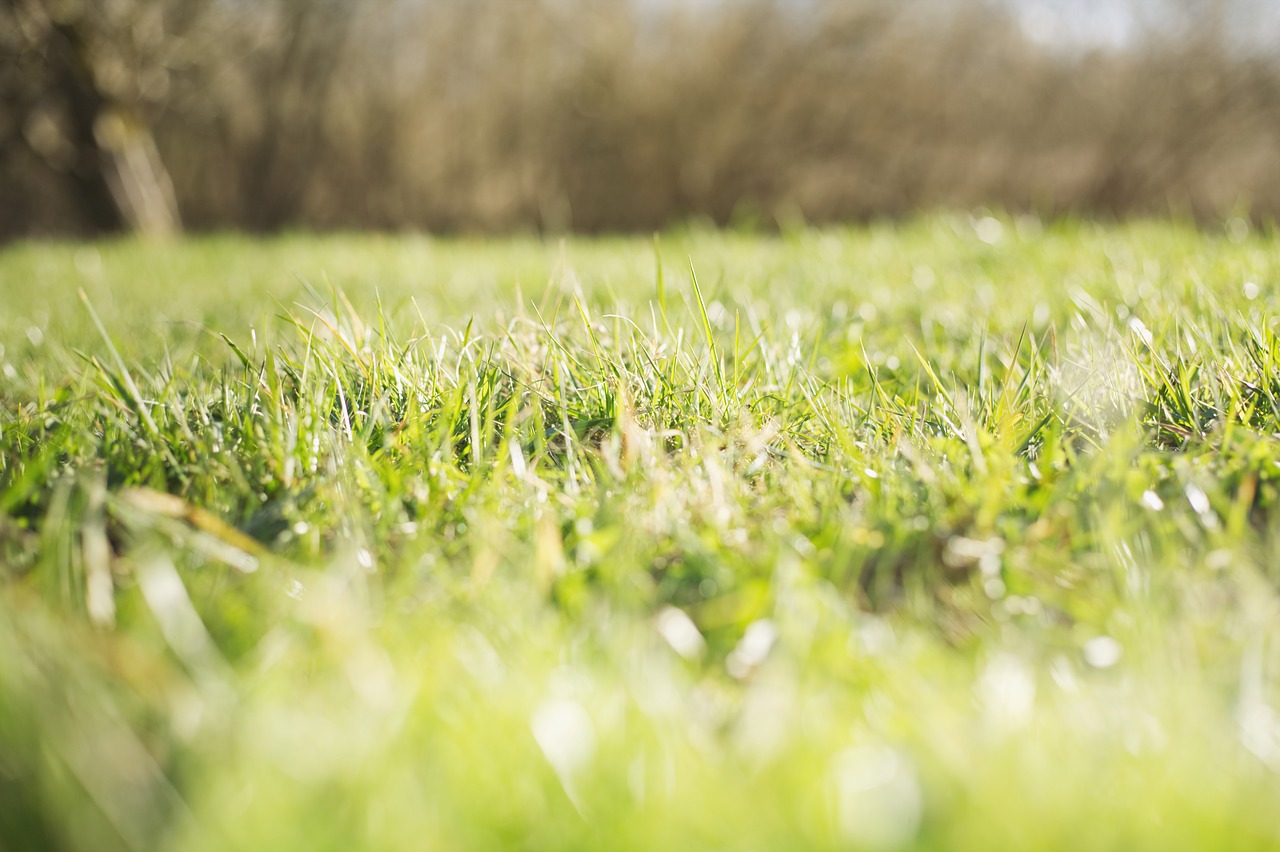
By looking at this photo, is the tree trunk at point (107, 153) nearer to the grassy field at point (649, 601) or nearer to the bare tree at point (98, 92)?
the bare tree at point (98, 92)

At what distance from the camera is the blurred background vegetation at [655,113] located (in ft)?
27.2

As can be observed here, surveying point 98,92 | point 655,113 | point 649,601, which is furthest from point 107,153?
point 649,601

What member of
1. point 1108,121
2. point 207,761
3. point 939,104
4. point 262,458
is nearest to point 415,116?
point 939,104

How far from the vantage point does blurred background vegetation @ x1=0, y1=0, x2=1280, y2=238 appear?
828cm

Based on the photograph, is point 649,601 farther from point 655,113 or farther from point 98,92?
point 655,113

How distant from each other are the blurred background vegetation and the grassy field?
310 inches

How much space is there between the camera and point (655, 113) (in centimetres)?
941

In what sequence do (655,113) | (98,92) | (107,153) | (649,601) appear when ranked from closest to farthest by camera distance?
1. (649,601)
2. (98,92)
3. (107,153)
4. (655,113)

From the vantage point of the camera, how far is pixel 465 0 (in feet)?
29.7

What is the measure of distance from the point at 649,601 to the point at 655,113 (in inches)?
368

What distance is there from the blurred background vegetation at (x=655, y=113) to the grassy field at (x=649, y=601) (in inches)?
310

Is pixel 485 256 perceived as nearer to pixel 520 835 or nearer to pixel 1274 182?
pixel 520 835

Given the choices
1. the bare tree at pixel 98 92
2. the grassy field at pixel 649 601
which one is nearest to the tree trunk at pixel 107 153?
the bare tree at pixel 98 92

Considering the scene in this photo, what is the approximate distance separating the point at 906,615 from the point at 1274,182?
35.1 ft
